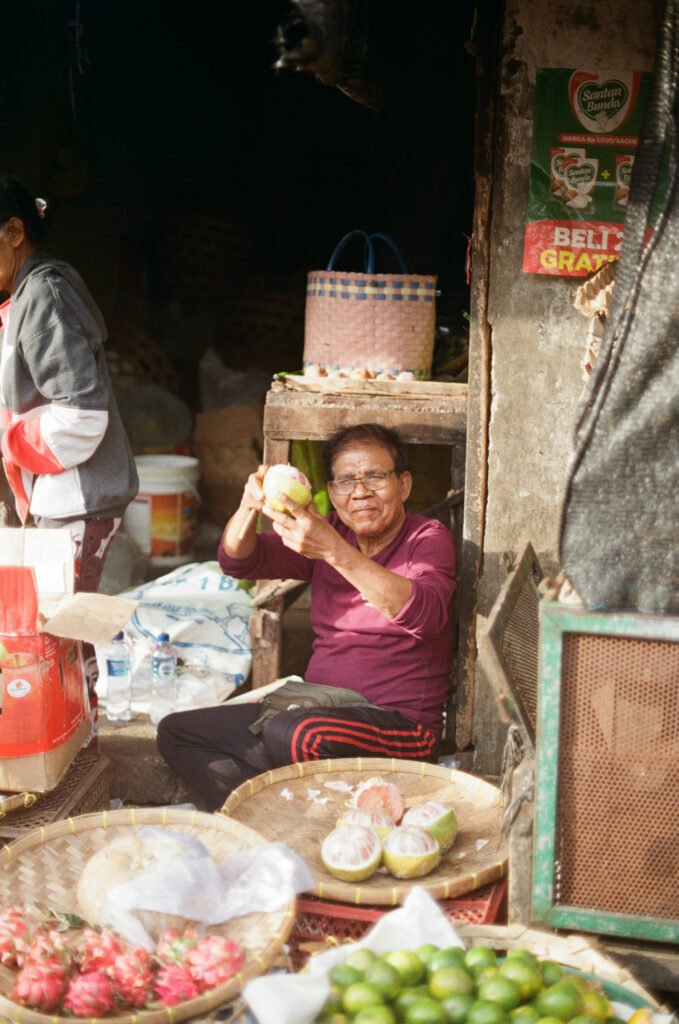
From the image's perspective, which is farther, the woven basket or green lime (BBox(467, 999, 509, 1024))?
the woven basket

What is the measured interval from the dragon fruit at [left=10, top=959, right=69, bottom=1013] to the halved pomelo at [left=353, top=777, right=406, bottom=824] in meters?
1.05

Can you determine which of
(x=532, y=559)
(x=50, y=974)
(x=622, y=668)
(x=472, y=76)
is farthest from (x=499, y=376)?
(x=472, y=76)

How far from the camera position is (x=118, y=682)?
15.1 ft

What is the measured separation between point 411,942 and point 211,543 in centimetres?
447

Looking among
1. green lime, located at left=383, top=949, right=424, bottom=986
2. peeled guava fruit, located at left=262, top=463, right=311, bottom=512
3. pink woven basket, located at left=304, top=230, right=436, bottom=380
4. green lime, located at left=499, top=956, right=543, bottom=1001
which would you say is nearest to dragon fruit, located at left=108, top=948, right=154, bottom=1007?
green lime, located at left=383, top=949, right=424, bottom=986

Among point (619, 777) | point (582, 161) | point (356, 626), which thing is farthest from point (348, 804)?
point (582, 161)

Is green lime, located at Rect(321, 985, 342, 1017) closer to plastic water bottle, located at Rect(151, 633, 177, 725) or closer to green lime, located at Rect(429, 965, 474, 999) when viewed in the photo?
green lime, located at Rect(429, 965, 474, 999)

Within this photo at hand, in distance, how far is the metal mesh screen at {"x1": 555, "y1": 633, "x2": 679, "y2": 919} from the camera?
8.13 feet

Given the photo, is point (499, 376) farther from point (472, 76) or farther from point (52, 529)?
point (472, 76)

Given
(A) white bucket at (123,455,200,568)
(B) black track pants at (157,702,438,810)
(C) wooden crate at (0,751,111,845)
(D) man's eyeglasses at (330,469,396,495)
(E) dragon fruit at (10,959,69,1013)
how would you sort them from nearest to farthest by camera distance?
(E) dragon fruit at (10,959,69,1013), (C) wooden crate at (0,751,111,845), (B) black track pants at (157,702,438,810), (D) man's eyeglasses at (330,469,396,495), (A) white bucket at (123,455,200,568)

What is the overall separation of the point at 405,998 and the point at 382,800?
3.18 feet

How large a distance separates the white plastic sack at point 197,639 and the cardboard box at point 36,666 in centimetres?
131

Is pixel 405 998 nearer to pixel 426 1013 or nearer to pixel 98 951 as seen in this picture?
pixel 426 1013

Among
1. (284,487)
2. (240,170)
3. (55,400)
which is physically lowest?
(284,487)
